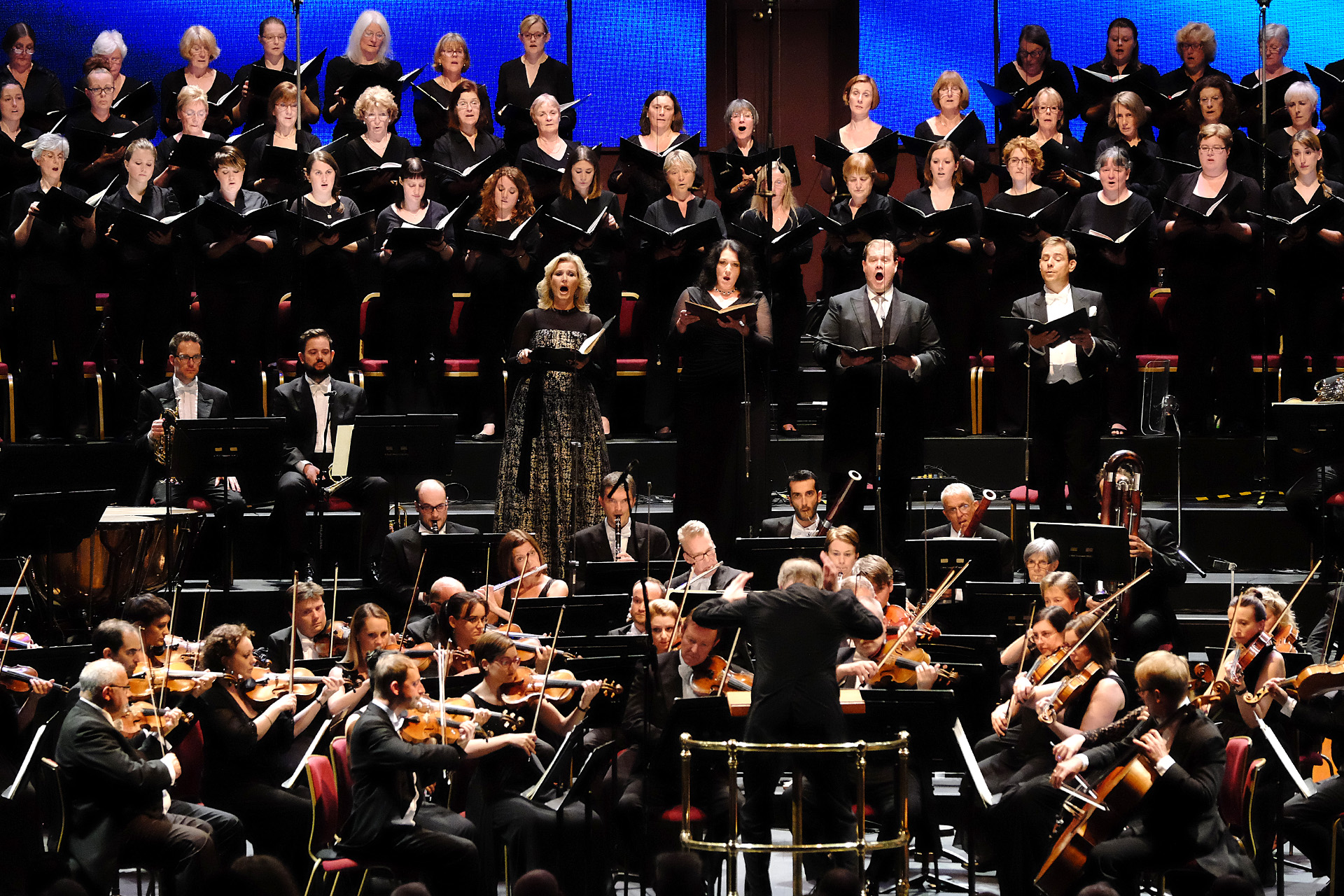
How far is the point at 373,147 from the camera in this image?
27.3 ft

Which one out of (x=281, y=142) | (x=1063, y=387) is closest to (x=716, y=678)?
(x=1063, y=387)

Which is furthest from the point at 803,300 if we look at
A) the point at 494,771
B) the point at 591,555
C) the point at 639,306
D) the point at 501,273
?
the point at 494,771

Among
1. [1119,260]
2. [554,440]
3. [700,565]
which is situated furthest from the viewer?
[1119,260]

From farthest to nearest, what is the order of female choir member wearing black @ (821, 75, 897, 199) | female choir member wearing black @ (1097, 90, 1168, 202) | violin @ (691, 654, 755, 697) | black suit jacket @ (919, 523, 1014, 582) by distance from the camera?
female choir member wearing black @ (821, 75, 897, 199) < female choir member wearing black @ (1097, 90, 1168, 202) < black suit jacket @ (919, 523, 1014, 582) < violin @ (691, 654, 755, 697)

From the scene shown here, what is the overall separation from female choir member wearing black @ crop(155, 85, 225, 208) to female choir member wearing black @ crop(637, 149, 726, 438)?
222cm

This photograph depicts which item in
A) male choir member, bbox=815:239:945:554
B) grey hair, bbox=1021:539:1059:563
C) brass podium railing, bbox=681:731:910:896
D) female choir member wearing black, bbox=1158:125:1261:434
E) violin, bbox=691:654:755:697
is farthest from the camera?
female choir member wearing black, bbox=1158:125:1261:434

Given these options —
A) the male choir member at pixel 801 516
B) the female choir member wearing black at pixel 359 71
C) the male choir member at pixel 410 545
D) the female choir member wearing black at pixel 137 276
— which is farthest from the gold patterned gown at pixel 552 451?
the female choir member wearing black at pixel 359 71

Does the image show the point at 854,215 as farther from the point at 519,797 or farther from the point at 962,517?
the point at 519,797

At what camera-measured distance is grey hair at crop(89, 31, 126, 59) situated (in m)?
8.68

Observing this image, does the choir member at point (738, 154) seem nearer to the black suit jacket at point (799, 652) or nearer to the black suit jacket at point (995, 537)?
the black suit jacket at point (995, 537)

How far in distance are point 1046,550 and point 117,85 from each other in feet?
18.1

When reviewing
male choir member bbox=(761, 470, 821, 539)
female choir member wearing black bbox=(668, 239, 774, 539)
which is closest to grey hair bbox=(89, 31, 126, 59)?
female choir member wearing black bbox=(668, 239, 774, 539)

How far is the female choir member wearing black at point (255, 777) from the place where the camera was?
4.99 meters

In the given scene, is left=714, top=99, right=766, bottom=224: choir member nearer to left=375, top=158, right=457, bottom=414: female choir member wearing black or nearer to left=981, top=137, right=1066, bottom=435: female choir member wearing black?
left=981, top=137, right=1066, bottom=435: female choir member wearing black
